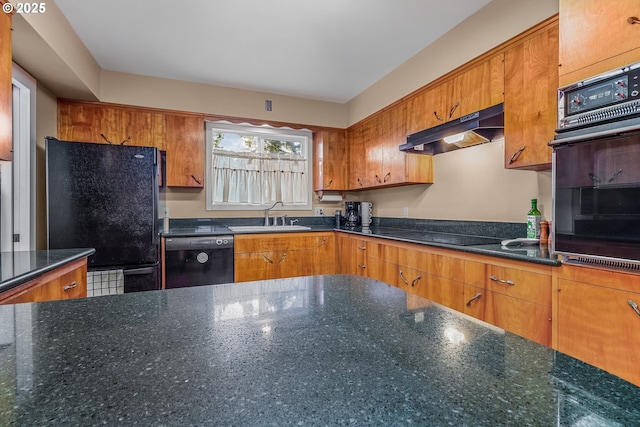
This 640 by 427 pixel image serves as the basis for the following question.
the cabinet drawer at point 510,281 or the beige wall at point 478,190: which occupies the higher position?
the beige wall at point 478,190

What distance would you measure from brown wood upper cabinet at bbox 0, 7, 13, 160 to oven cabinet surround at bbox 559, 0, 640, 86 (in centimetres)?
277

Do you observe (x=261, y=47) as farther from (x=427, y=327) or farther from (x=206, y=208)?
(x=427, y=327)

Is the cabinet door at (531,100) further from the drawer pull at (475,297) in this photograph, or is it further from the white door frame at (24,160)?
the white door frame at (24,160)

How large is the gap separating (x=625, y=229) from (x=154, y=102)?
153 inches

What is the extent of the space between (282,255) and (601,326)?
262 centimetres

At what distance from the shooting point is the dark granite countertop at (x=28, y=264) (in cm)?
125

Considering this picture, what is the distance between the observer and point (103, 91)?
10.5ft

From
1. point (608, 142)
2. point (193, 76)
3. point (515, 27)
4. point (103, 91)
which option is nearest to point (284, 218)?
A: point (193, 76)

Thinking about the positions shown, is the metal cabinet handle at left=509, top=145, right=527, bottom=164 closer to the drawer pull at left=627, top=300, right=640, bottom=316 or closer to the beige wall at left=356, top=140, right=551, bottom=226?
the beige wall at left=356, top=140, right=551, bottom=226

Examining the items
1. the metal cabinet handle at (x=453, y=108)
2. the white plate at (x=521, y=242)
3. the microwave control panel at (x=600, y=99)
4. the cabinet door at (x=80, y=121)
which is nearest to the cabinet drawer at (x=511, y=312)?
the white plate at (x=521, y=242)

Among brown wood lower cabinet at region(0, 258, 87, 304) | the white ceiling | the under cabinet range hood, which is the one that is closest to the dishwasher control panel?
brown wood lower cabinet at region(0, 258, 87, 304)

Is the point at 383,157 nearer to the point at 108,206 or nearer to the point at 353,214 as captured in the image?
the point at 353,214

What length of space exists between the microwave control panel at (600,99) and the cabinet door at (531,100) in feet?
0.96

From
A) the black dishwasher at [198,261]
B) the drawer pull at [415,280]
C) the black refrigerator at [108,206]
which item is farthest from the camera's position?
the black dishwasher at [198,261]
